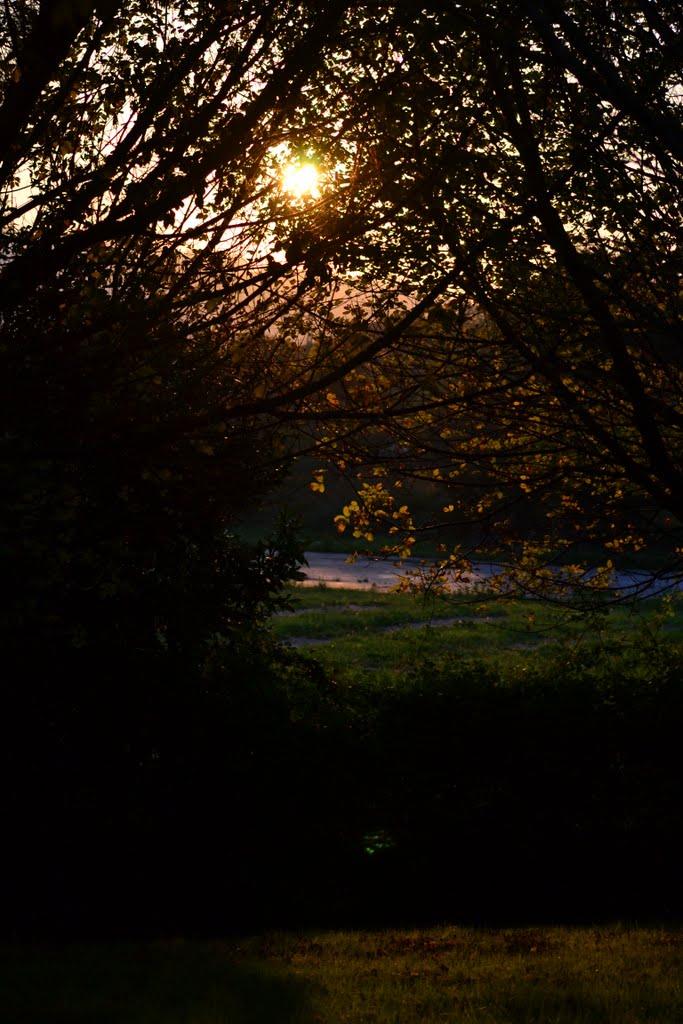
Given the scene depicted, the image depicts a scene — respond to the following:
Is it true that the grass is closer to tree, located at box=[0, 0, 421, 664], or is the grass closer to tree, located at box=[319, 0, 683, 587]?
tree, located at box=[0, 0, 421, 664]

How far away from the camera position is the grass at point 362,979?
5.05 meters

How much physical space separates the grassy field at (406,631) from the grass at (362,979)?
7942 mm

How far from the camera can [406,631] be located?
14977 millimetres

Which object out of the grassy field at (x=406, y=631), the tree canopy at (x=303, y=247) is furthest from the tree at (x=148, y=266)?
the grassy field at (x=406, y=631)

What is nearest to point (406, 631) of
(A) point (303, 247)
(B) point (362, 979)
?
(B) point (362, 979)

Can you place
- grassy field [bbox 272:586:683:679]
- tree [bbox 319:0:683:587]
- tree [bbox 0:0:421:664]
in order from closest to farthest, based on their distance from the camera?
1. tree [bbox 0:0:421:664]
2. tree [bbox 319:0:683:587]
3. grassy field [bbox 272:586:683:679]

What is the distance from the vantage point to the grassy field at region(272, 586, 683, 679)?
1672cm

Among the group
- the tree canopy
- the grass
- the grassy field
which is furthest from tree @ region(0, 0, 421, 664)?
the grassy field

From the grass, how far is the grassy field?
794 centimetres

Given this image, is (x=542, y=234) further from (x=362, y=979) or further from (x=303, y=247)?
(x=362, y=979)

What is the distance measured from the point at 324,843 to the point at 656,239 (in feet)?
16.2

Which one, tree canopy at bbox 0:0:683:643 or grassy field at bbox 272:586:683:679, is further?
grassy field at bbox 272:586:683:679

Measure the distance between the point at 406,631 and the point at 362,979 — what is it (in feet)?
30.5

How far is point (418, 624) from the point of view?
893 inches
